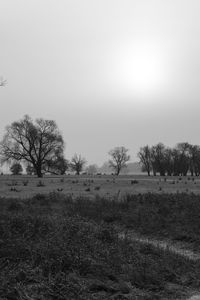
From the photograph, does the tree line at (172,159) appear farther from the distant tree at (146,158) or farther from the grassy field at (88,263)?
the grassy field at (88,263)

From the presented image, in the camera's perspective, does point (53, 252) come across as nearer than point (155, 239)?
Yes

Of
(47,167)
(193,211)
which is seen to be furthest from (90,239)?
(47,167)

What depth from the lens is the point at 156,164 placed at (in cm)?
A: 11438

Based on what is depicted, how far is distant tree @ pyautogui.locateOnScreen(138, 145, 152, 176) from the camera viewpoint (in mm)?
130625

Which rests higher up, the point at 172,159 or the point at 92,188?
the point at 172,159

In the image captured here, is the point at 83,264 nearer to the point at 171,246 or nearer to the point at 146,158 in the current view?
the point at 171,246

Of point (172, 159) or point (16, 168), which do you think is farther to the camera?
point (172, 159)

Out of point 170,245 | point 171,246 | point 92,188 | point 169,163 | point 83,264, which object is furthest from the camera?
point 169,163

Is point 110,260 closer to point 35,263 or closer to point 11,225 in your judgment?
point 35,263

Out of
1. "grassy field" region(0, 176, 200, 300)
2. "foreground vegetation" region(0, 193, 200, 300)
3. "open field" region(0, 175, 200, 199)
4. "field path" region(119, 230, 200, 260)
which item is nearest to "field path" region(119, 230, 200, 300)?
"field path" region(119, 230, 200, 260)

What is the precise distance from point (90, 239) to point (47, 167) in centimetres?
6671

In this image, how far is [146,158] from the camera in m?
132

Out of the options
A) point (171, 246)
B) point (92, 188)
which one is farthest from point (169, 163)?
point (171, 246)

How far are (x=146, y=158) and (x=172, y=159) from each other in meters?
14.1
